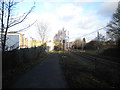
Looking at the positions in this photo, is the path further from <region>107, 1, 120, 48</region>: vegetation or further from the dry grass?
<region>107, 1, 120, 48</region>: vegetation

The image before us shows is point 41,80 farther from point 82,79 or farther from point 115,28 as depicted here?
point 115,28

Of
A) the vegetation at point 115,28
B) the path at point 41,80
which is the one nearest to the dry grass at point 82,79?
the path at point 41,80

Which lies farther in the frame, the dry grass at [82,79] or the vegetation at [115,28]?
the vegetation at [115,28]

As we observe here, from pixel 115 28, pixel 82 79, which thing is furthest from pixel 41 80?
pixel 115 28

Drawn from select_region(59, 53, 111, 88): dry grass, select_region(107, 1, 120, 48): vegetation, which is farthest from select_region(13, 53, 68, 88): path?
select_region(107, 1, 120, 48): vegetation

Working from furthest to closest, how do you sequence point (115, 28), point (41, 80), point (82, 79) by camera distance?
point (115, 28) → point (82, 79) → point (41, 80)

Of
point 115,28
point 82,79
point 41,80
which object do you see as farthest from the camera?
point 115,28

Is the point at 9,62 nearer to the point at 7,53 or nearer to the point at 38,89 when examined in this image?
the point at 7,53

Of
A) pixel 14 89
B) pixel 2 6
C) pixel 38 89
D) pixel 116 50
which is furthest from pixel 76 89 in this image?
pixel 116 50

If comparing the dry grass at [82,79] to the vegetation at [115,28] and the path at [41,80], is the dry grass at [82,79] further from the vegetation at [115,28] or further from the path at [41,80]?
the vegetation at [115,28]

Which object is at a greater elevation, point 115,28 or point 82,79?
point 115,28

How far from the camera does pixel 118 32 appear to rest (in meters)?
32.9

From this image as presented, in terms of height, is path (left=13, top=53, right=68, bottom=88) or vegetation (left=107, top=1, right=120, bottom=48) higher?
vegetation (left=107, top=1, right=120, bottom=48)

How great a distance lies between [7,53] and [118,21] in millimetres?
29544
